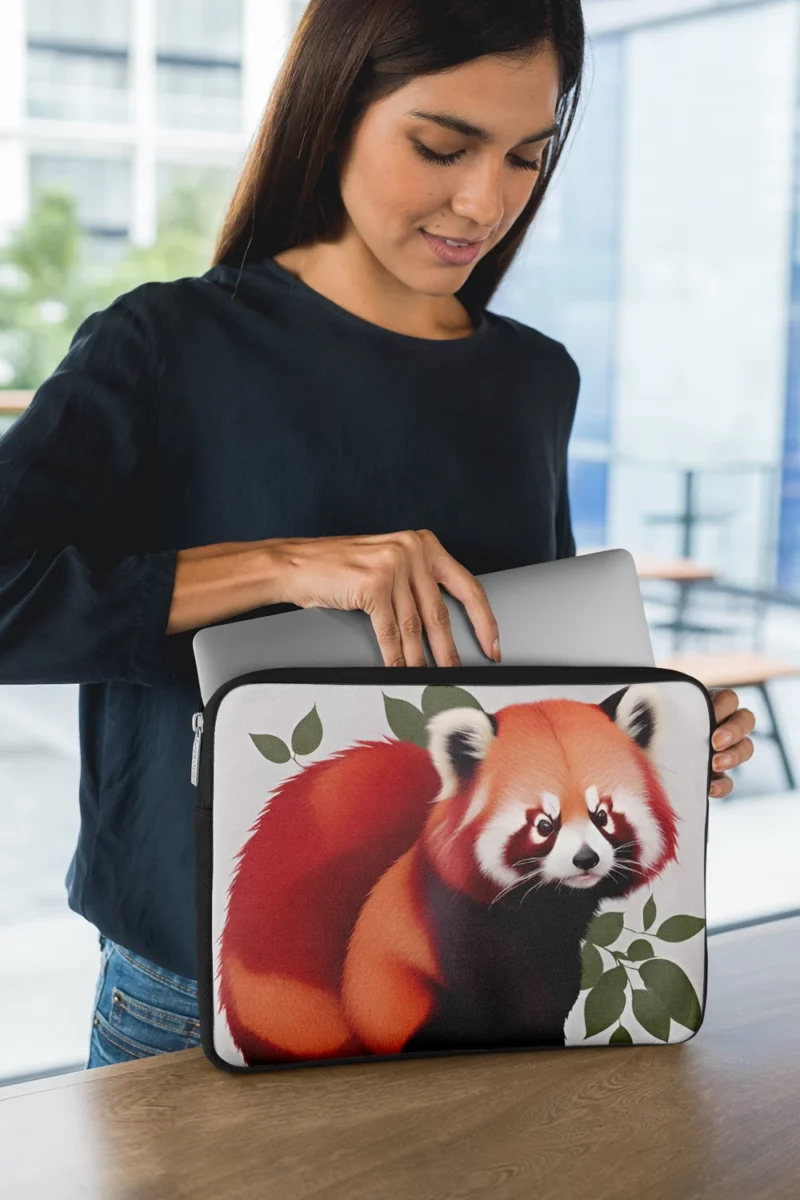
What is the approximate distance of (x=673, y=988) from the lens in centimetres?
71

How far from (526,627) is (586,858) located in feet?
0.42

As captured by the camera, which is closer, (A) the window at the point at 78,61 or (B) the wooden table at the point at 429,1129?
(B) the wooden table at the point at 429,1129

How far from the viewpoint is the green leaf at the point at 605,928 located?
69 centimetres

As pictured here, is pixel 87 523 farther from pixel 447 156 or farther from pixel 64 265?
pixel 64 265

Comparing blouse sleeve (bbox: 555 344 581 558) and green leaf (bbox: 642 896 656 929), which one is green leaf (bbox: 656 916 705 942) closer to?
green leaf (bbox: 642 896 656 929)

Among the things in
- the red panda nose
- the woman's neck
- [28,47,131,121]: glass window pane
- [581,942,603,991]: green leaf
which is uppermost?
[28,47,131,121]: glass window pane

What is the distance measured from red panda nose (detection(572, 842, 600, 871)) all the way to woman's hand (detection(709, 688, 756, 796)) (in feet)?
0.36

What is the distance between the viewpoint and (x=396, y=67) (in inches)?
32.1

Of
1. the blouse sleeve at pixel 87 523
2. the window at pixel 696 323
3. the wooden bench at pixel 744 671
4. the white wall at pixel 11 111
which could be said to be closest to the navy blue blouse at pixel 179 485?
the blouse sleeve at pixel 87 523

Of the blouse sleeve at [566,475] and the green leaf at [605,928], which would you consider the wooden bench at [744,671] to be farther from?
the green leaf at [605,928]

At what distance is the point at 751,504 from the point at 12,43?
2831 mm

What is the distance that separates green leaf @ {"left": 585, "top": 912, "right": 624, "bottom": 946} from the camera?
685 mm

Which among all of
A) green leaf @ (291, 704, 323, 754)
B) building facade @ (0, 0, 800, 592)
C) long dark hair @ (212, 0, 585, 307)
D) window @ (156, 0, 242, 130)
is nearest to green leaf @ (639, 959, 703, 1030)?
green leaf @ (291, 704, 323, 754)

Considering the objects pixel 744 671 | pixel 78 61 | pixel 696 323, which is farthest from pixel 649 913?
pixel 78 61
